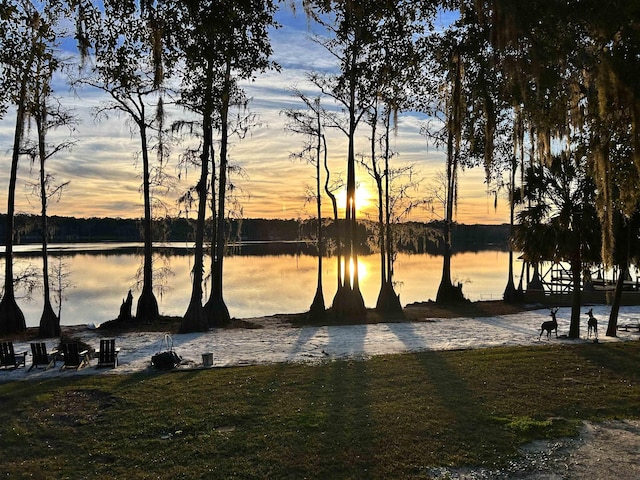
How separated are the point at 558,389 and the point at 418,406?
10.5 feet

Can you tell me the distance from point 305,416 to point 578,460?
13.7 feet

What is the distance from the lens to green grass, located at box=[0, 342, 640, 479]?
270 inches

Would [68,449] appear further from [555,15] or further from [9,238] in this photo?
[9,238]

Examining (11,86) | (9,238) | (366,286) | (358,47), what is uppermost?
(358,47)

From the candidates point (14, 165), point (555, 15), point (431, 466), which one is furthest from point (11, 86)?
point (14, 165)

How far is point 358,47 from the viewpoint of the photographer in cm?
2280

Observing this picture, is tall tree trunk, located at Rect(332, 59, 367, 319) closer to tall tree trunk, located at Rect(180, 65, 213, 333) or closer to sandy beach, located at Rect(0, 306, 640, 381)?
sandy beach, located at Rect(0, 306, 640, 381)

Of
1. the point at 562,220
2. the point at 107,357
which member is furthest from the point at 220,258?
the point at 562,220

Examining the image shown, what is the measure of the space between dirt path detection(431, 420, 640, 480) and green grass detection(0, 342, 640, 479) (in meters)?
0.27

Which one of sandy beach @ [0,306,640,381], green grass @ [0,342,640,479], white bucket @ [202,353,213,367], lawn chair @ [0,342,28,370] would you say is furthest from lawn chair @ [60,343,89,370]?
white bucket @ [202,353,213,367]

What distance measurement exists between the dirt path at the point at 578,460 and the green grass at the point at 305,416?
0.27 m

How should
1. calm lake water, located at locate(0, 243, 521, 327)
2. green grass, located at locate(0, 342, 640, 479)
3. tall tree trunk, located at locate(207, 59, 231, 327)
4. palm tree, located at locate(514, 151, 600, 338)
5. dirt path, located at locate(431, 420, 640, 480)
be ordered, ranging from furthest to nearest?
calm lake water, located at locate(0, 243, 521, 327)
tall tree trunk, located at locate(207, 59, 231, 327)
palm tree, located at locate(514, 151, 600, 338)
green grass, located at locate(0, 342, 640, 479)
dirt path, located at locate(431, 420, 640, 480)

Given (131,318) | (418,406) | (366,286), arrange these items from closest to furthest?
(418,406) < (131,318) < (366,286)

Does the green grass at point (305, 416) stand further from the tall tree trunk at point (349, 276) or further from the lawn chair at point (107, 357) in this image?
the tall tree trunk at point (349, 276)
